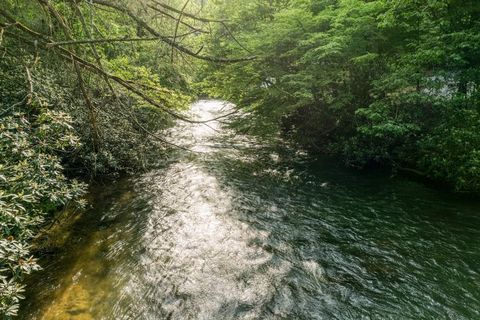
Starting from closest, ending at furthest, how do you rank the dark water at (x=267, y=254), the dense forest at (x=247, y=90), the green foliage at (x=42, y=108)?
the green foliage at (x=42, y=108), the dense forest at (x=247, y=90), the dark water at (x=267, y=254)

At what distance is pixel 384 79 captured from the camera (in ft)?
35.4

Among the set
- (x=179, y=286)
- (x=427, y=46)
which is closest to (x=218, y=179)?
(x=179, y=286)

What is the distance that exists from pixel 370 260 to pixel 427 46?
726cm

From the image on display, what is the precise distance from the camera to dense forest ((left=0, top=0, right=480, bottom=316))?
5.09m

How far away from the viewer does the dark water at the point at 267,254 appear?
5.52 meters

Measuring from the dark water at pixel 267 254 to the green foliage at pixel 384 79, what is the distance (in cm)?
150

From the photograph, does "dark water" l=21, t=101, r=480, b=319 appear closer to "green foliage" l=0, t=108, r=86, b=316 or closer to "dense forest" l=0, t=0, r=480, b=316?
"dense forest" l=0, t=0, r=480, b=316

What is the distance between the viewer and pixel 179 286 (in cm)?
609

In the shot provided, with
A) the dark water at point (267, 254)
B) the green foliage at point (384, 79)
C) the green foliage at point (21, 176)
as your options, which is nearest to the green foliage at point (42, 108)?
the green foliage at point (21, 176)

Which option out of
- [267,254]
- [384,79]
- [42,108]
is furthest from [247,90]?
[42,108]

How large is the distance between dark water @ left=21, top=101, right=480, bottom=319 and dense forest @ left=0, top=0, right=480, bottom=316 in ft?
3.37

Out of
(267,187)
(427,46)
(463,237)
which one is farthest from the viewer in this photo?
(267,187)

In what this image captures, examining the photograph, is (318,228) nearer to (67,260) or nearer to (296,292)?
(296,292)

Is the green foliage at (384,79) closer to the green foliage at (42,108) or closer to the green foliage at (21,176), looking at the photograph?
the green foliage at (42,108)
